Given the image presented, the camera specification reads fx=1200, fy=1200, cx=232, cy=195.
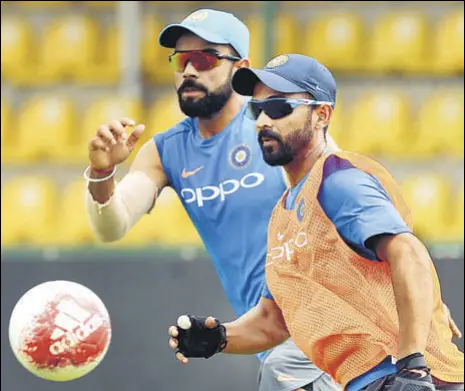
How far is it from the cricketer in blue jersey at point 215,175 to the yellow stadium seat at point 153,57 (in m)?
A: 4.57

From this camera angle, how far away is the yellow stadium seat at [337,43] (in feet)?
34.9

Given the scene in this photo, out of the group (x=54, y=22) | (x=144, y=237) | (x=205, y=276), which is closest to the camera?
(x=205, y=276)

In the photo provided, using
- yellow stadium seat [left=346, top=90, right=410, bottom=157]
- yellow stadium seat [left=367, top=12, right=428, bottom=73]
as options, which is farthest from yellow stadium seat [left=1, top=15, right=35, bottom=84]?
yellow stadium seat [left=367, top=12, right=428, bottom=73]

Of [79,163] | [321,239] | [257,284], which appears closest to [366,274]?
[321,239]

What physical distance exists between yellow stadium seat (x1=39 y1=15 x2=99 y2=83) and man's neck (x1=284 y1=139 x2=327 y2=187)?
644cm

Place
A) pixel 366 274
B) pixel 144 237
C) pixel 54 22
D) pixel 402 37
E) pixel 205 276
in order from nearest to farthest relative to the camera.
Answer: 1. pixel 366 274
2. pixel 205 276
3. pixel 144 237
4. pixel 402 37
5. pixel 54 22

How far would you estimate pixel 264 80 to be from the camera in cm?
485

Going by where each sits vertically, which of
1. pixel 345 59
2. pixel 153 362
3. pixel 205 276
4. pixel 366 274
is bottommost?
pixel 153 362

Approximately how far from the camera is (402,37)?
10.6 metres

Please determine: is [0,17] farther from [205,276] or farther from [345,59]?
[205,276]

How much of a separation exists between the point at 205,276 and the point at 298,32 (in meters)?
3.17

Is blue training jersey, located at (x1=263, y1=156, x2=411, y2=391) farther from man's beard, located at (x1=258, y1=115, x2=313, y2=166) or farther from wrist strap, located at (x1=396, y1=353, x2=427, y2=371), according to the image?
man's beard, located at (x1=258, y1=115, x2=313, y2=166)

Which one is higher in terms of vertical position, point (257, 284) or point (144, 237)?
point (257, 284)

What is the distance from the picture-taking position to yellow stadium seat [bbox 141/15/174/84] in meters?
10.9
